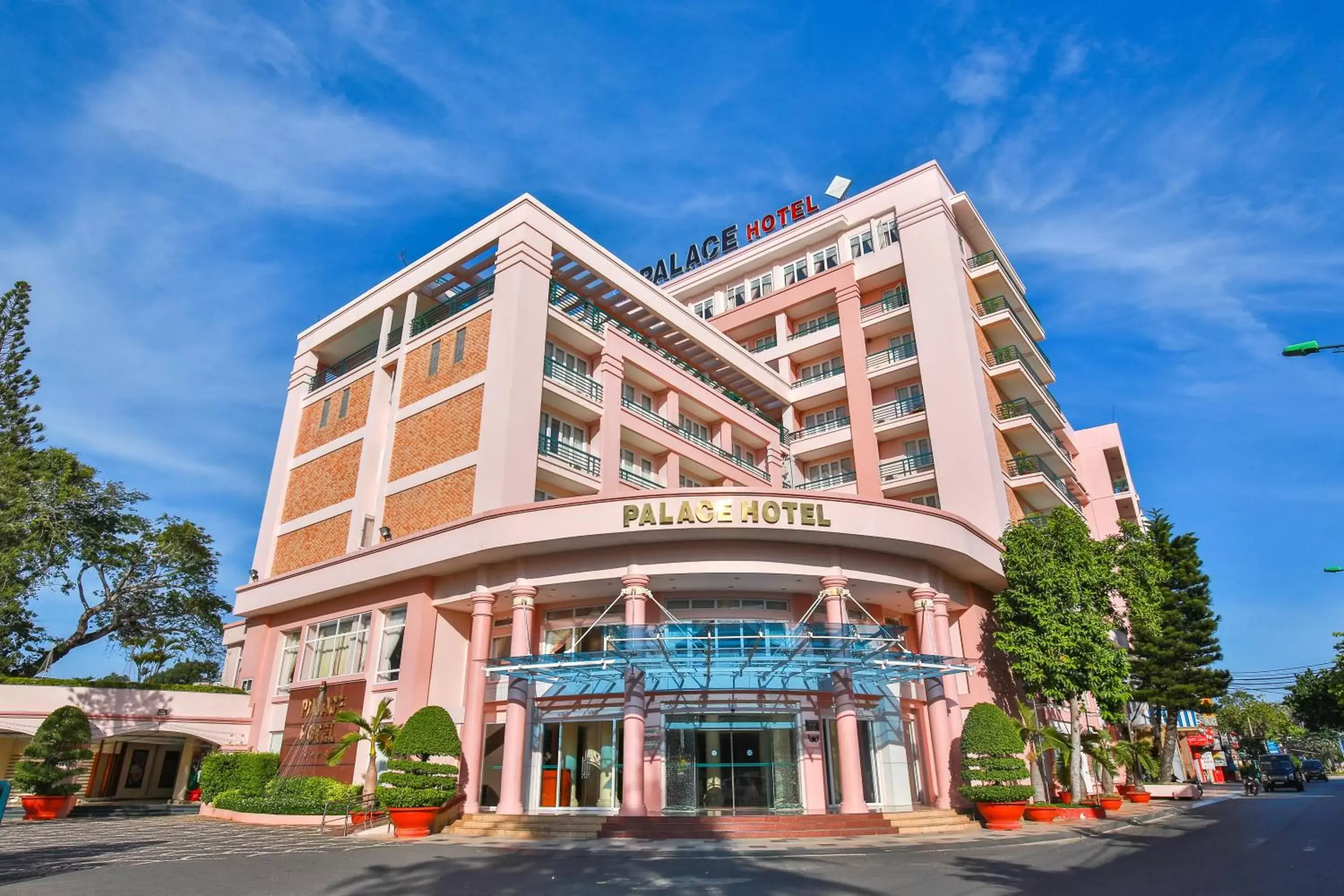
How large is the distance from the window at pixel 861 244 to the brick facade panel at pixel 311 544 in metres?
25.5

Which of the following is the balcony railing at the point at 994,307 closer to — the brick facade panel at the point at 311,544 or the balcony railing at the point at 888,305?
the balcony railing at the point at 888,305

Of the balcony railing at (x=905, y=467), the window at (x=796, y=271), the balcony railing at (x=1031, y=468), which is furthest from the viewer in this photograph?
the window at (x=796, y=271)

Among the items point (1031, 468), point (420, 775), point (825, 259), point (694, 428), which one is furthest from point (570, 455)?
point (1031, 468)

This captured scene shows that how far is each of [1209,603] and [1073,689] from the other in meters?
23.4

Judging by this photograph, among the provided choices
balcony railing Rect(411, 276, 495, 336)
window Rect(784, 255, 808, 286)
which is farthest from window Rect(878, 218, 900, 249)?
balcony railing Rect(411, 276, 495, 336)

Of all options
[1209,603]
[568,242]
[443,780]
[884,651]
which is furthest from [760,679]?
[1209,603]

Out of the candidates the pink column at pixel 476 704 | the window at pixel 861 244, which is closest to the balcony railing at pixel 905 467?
the window at pixel 861 244

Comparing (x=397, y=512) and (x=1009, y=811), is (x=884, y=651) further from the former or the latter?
(x=397, y=512)

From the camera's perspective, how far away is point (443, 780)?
19.8 m

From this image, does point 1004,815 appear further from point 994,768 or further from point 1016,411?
point 1016,411

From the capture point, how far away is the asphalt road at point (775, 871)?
10859mm

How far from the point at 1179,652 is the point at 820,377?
23.0 m

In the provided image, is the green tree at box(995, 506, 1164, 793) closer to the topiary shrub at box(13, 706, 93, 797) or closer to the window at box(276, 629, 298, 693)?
the window at box(276, 629, 298, 693)

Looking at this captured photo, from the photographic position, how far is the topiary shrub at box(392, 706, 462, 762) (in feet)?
65.2
